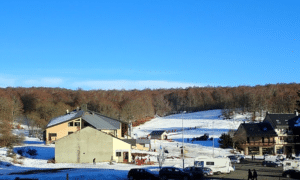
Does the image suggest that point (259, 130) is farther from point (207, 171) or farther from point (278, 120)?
point (207, 171)

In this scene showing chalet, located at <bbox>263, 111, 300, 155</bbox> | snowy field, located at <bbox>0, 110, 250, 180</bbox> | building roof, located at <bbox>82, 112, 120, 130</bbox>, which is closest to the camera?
A: snowy field, located at <bbox>0, 110, 250, 180</bbox>

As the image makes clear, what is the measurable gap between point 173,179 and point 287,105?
10907cm

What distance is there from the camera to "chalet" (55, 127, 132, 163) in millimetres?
49938

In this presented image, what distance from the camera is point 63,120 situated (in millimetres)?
69812

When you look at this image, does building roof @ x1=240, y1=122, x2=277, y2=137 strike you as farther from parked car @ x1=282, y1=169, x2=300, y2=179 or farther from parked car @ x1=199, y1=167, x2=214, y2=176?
parked car @ x1=199, y1=167, x2=214, y2=176

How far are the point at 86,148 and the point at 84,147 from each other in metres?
0.32

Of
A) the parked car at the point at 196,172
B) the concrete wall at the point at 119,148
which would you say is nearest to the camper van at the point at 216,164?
the parked car at the point at 196,172

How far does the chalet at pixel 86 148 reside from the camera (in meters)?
49.9

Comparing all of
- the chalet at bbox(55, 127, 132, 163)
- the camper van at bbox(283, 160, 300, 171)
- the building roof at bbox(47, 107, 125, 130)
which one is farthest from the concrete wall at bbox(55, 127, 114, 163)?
the camper van at bbox(283, 160, 300, 171)

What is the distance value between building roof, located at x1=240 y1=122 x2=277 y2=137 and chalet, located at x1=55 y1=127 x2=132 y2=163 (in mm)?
35581

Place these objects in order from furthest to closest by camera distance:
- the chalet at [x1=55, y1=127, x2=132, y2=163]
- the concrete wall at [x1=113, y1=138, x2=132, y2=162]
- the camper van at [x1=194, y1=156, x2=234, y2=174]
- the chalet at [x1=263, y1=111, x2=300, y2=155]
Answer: the chalet at [x1=263, y1=111, x2=300, y2=155] → the concrete wall at [x1=113, y1=138, x2=132, y2=162] → the chalet at [x1=55, y1=127, x2=132, y2=163] → the camper van at [x1=194, y1=156, x2=234, y2=174]

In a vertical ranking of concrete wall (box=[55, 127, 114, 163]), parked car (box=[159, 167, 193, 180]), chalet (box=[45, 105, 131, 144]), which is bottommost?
parked car (box=[159, 167, 193, 180])

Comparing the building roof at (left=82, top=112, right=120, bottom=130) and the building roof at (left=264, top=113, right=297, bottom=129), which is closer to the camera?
the building roof at (left=82, top=112, right=120, bottom=130)

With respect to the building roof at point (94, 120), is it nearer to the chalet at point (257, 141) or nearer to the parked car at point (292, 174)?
the chalet at point (257, 141)
